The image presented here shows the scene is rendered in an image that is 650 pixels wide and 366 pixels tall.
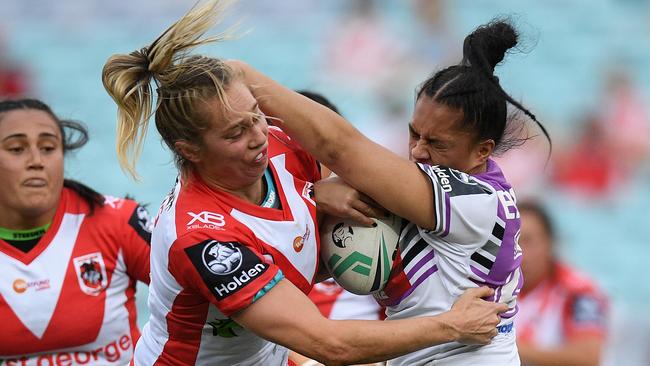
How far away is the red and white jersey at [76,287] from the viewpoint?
4.56 meters

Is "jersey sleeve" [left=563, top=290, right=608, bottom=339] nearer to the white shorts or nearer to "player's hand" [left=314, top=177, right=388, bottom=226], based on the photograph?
the white shorts

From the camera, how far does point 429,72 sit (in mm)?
9930

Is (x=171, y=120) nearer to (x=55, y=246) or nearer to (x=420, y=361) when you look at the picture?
(x=420, y=361)

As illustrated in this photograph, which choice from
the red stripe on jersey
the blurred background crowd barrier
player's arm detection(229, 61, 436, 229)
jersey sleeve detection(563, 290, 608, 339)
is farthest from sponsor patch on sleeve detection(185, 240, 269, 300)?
the blurred background crowd barrier

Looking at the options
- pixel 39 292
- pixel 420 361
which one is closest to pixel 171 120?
pixel 420 361

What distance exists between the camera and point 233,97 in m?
3.42

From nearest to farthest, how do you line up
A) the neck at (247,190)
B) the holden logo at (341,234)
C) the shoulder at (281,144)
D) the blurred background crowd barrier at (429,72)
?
the neck at (247,190) < the holden logo at (341,234) < the shoulder at (281,144) < the blurred background crowd barrier at (429,72)

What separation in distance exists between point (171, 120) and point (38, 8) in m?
9.22

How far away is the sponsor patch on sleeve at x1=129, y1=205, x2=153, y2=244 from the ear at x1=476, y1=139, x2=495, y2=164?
1.69m

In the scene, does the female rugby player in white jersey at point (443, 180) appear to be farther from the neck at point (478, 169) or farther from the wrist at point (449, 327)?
the wrist at point (449, 327)

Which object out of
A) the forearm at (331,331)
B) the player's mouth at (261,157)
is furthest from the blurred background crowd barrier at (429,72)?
the player's mouth at (261,157)

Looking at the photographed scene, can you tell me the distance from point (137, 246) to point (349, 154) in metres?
1.54

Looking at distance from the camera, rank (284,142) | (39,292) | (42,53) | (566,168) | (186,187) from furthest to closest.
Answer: (42,53) → (566,168) → (39,292) → (284,142) → (186,187)

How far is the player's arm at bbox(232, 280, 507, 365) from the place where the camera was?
337cm
